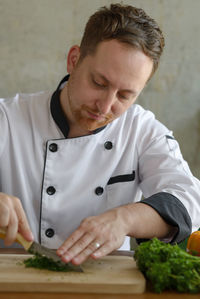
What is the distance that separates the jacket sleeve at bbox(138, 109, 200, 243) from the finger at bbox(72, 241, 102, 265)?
0.30 metres

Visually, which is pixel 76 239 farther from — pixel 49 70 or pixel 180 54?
pixel 180 54

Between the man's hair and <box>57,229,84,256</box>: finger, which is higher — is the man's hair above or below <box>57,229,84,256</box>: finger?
above

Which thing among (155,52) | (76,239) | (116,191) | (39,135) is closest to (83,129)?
(39,135)

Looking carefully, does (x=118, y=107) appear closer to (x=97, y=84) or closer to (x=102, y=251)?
(x=97, y=84)

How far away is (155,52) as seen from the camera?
5.65ft

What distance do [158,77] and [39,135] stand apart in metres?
1.56

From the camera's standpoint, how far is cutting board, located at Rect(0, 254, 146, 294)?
3.85 ft

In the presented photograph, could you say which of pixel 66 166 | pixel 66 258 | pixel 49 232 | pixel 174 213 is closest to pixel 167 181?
pixel 174 213

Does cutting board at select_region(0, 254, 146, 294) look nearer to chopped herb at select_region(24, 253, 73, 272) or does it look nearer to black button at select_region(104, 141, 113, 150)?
chopped herb at select_region(24, 253, 73, 272)

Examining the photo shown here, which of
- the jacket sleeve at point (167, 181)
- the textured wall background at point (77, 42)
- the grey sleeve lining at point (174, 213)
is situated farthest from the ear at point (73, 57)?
the textured wall background at point (77, 42)

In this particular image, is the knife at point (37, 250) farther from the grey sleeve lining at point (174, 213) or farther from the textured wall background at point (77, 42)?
the textured wall background at point (77, 42)

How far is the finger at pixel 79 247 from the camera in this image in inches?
50.8

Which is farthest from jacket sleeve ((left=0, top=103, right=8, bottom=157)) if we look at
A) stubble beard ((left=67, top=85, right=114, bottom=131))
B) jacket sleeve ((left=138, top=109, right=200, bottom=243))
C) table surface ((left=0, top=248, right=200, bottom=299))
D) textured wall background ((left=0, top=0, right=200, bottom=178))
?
textured wall background ((left=0, top=0, right=200, bottom=178))

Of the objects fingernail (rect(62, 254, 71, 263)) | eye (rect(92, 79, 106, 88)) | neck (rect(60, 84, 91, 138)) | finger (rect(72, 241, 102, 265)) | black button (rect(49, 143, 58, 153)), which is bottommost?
finger (rect(72, 241, 102, 265))
